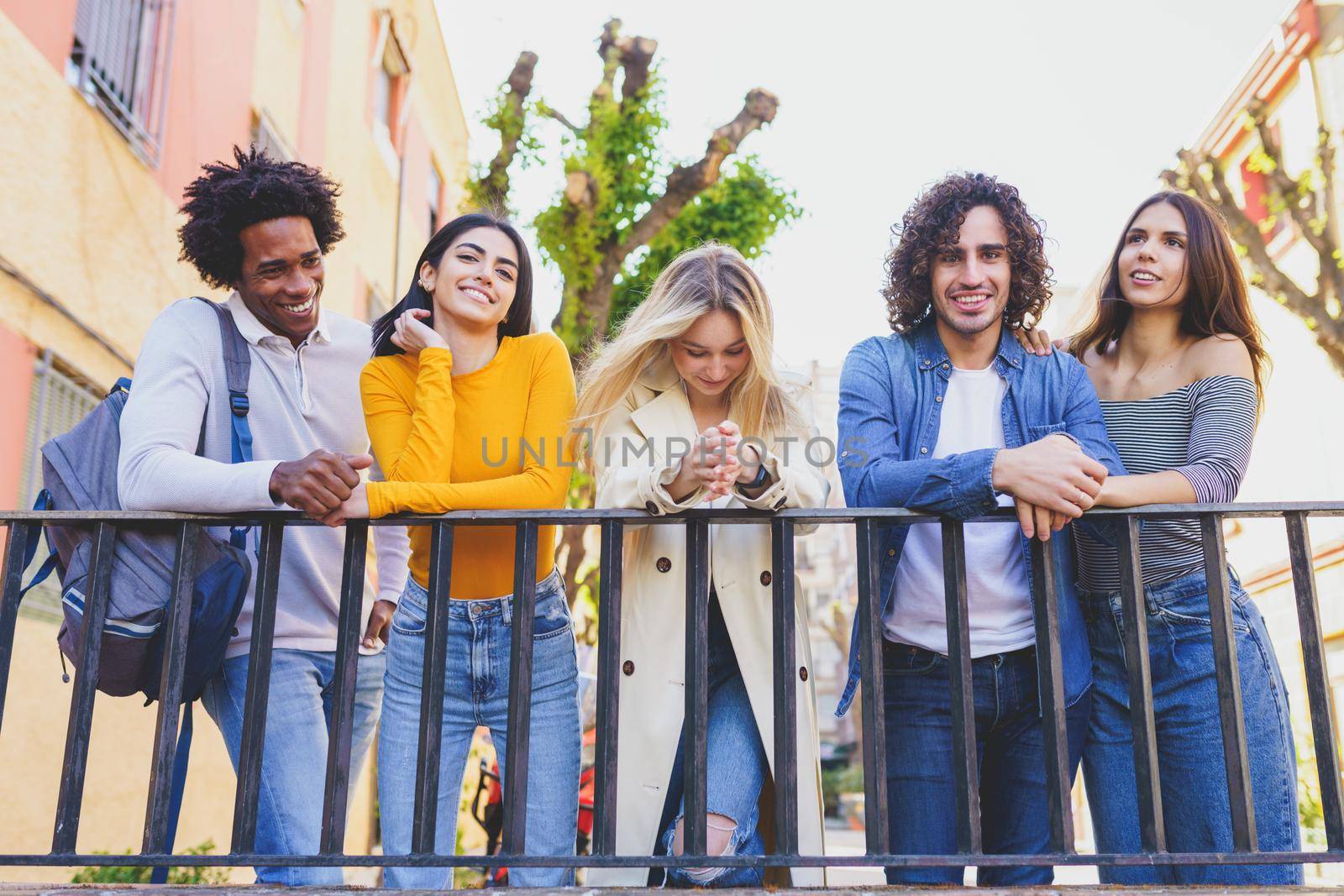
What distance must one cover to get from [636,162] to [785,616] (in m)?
7.64

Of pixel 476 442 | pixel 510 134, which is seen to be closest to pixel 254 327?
pixel 476 442

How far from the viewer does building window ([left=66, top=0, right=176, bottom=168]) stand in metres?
7.18

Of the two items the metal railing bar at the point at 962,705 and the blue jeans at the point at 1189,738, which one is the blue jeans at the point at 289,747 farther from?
the blue jeans at the point at 1189,738

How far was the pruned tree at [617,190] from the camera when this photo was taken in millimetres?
9523

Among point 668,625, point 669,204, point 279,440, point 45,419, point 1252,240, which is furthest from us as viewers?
point 669,204

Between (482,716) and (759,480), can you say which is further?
(482,716)

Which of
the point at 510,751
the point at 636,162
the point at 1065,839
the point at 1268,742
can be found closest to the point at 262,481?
the point at 510,751

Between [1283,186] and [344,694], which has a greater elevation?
[1283,186]

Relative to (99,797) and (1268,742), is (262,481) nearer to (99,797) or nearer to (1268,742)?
(1268,742)

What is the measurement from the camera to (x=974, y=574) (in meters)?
2.92

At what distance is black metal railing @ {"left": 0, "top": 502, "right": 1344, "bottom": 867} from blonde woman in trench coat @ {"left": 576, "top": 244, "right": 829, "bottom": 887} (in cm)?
12

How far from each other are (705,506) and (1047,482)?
2.66ft

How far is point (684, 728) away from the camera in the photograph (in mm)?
2660

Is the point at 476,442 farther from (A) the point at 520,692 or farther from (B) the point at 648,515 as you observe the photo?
(A) the point at 520,692
